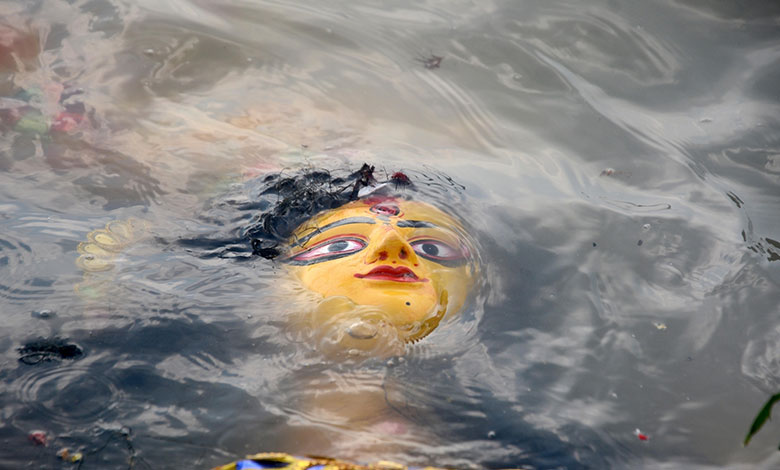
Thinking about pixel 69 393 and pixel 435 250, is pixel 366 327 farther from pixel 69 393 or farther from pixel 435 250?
pixel 69 393

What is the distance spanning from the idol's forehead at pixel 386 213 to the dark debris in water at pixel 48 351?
1464 millimetres

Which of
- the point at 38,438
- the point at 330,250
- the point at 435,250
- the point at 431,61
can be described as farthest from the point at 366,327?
the point at 431,61

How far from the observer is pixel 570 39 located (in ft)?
20.9

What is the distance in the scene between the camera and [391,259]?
375 centimetres

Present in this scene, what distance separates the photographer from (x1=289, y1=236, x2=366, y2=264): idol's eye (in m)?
3.97

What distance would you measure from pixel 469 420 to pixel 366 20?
4.51 m

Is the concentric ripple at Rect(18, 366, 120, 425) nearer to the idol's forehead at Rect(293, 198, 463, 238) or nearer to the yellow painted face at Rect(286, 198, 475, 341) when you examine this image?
the yellow painted face at Rect(286, 198, 475, 341)

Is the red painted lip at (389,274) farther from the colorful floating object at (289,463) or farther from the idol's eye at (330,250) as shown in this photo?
the colorful floating object at (289,463)

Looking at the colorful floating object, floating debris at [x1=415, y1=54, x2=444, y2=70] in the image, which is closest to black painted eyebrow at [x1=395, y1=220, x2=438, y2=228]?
the colorful floating object

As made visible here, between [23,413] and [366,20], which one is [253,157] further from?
[23,413]

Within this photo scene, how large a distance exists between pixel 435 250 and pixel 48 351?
7.03 ft

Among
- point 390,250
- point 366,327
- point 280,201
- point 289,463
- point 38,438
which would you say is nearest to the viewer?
point 289,463

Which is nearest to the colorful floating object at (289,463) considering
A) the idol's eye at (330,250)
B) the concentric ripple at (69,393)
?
the concentric ripple at (69,393)

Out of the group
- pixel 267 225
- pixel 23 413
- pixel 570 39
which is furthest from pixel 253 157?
pixel 570 39
